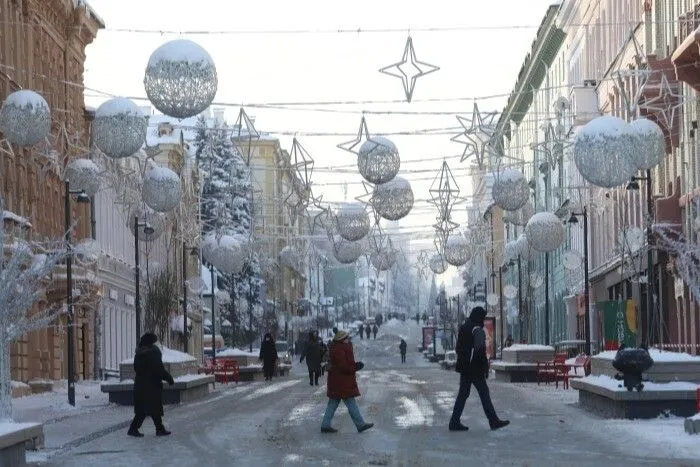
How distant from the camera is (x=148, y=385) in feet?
88.9

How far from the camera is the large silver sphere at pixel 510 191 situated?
41.1 m

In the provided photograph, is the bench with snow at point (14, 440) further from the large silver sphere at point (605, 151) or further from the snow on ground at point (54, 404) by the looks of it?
the large silver sphere at point (605, 151)

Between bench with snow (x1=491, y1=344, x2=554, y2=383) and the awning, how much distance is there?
9.55 meters

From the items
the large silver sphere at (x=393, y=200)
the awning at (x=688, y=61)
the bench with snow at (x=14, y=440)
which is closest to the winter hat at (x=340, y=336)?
the bench with snow at (x=14, y=440)

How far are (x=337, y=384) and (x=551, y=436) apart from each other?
3.25m

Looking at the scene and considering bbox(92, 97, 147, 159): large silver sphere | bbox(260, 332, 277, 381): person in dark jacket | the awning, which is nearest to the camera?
bbox(92, 97, 147, 159): large silver sphere

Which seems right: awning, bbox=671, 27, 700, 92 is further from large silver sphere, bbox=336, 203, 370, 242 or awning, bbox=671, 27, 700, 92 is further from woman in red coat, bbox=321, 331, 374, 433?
woman in red coat, bbox=321, 331, 374, 433

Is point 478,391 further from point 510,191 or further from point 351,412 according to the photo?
point 510,191

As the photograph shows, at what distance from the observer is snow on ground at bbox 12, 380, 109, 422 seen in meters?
36.8

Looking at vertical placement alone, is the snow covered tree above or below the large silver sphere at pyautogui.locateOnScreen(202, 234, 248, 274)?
below

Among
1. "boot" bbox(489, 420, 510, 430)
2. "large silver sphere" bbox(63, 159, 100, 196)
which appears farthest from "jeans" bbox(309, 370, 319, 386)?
"boot" bbox(489, 420, 510, 430)

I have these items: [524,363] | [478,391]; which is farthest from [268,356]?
[478,391]

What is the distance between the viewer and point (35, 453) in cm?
2388

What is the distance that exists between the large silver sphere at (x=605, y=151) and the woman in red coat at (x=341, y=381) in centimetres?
602
